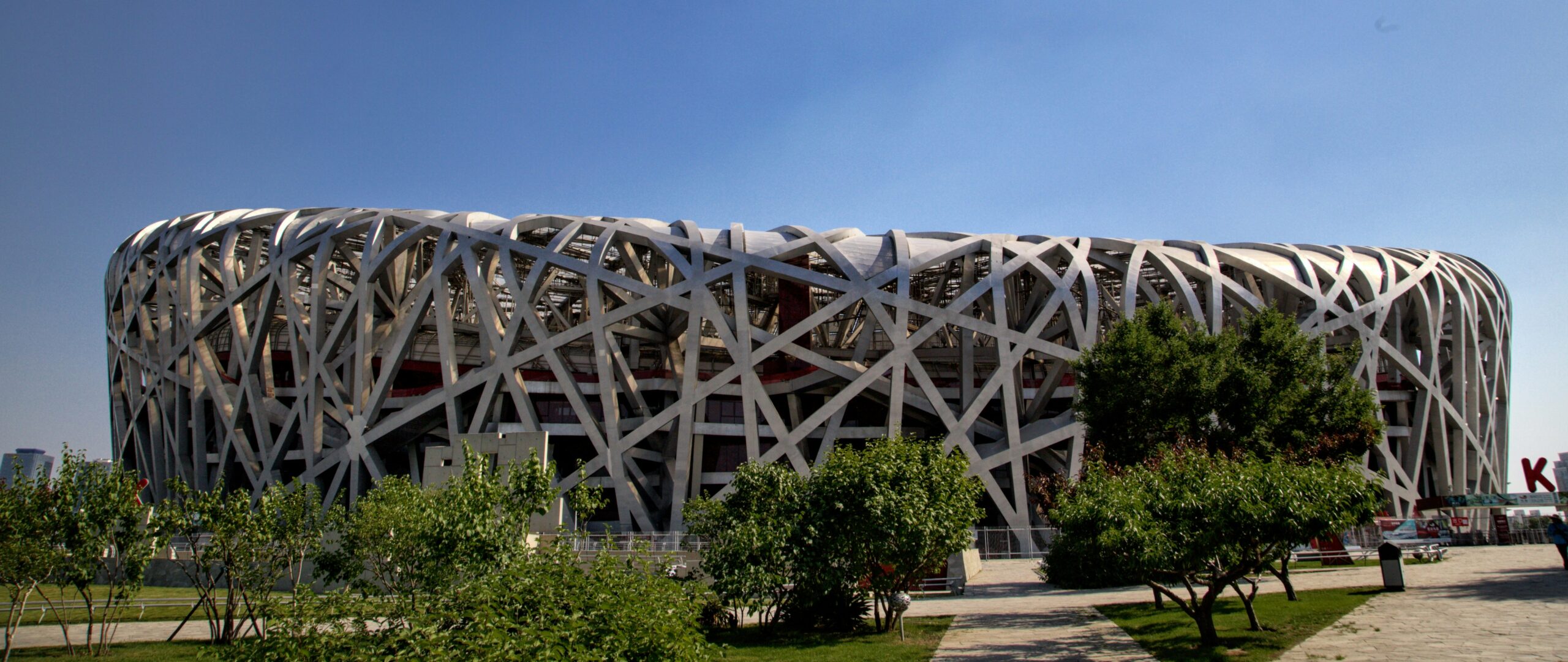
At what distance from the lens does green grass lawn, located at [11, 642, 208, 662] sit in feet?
53.1

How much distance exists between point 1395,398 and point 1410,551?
64.3 feet

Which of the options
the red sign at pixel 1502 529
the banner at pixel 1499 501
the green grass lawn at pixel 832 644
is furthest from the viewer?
the banner at pixel 1499 501

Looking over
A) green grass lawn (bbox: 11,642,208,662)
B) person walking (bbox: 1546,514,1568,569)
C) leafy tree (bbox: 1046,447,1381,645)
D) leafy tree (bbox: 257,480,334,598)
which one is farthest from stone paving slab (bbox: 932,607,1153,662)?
green grass lawn (bbox: 11,642,208,662)

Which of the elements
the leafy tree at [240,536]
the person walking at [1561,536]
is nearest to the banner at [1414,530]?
the person walking at [1561,536]

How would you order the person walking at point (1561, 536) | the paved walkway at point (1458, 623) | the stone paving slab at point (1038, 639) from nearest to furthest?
the paved walkway at point (1458, 623) → the stone paving slab at point (1038, 639) → the person walking at point (1561, 536)

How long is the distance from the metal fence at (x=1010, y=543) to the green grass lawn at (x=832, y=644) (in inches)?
584

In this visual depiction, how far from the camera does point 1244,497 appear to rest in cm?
1275

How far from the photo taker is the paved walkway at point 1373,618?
40.3ft

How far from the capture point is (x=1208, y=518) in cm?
1290

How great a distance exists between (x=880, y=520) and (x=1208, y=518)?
5.53 metres

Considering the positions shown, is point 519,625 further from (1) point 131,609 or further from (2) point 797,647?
(1) point 131,609

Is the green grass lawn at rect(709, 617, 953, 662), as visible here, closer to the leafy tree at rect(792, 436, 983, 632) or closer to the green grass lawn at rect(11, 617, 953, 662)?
the green grass lawn at rect(11, 617, 953, 662)

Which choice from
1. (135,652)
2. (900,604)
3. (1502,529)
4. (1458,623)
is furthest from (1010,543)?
(135,652)

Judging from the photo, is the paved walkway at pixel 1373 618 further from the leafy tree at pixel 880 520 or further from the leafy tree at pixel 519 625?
the leafy tree at pixel 519 625
